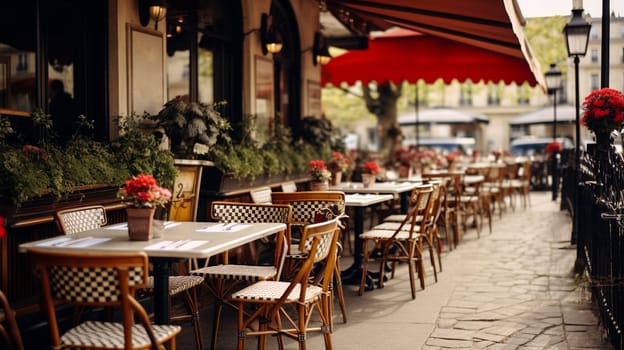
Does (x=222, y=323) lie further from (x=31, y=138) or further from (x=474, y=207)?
(x=474, y=207)

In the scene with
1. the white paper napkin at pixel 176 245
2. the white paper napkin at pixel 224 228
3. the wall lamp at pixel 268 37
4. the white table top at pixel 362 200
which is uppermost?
the wall lamp at pixel 268 37

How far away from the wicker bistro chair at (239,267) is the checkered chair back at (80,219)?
710mm

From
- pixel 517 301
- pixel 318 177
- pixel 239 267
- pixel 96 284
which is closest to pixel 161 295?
pixel 96 284

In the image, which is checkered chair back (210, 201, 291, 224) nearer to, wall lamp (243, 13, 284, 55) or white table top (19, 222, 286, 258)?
white table top (19, 222, 286, 258)

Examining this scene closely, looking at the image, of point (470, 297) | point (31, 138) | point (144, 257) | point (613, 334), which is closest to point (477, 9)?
point (470, 297)

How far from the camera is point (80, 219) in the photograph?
488cm

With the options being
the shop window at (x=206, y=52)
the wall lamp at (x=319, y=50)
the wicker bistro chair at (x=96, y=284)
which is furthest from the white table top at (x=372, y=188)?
the wicker bistro chair at (x=96, y=284)

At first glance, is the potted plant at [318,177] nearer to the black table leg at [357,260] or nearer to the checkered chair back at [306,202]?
the black table leg at [357,260]

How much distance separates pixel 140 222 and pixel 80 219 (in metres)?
0.90

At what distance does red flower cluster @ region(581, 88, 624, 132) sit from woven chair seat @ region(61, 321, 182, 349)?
4234 mm

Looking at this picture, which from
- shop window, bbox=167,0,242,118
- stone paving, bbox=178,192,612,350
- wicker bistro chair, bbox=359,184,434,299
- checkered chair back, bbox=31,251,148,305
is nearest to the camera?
checkered chair back, bbox=31,251,148,305

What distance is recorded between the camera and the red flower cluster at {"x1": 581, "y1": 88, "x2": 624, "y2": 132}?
642 cm

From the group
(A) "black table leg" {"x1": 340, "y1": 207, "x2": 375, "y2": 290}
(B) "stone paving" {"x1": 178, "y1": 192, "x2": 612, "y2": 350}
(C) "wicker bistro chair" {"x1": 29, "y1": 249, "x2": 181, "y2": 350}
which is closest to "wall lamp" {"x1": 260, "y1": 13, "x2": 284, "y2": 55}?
(B) "stone paving" {"x1": 178, "y1": 192, "x2": 612, "y2": 350}

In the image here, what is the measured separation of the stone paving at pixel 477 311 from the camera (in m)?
5.36
